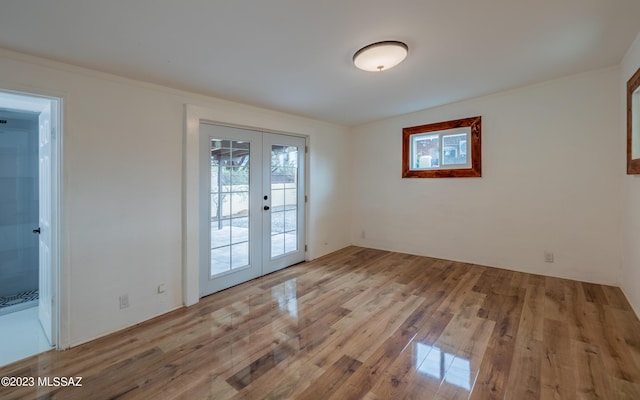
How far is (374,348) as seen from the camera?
211cm

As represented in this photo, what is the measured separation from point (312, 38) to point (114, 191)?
2.18 metres

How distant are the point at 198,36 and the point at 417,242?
13.4 feet

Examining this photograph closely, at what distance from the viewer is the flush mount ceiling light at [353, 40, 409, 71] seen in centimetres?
210

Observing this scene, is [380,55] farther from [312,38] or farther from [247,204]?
[247,204]

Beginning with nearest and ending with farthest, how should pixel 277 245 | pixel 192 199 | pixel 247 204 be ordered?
pixel 192 199, pixel 247 204, pixel 277 245

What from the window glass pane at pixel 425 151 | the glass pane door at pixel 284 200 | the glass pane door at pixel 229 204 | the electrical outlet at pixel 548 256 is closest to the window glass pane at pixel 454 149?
the window glass pane at pixel 425 151

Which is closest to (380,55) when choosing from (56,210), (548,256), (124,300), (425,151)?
(425,151)

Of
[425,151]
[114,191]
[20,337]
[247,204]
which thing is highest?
[425,151]

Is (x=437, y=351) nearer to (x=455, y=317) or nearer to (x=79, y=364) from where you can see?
(x=455, y=317)

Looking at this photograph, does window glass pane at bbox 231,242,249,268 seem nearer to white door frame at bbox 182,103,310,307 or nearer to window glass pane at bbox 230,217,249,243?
window glass pane at bbox 230,217,249,243

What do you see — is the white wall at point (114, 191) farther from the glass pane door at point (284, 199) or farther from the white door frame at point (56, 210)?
the glass pane door at point (284, 199)

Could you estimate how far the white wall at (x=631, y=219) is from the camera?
7.88 feet

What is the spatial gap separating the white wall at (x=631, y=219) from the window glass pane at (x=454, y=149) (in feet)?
5.17

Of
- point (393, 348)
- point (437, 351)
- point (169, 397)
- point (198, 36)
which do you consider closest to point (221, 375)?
point (169, 397)
